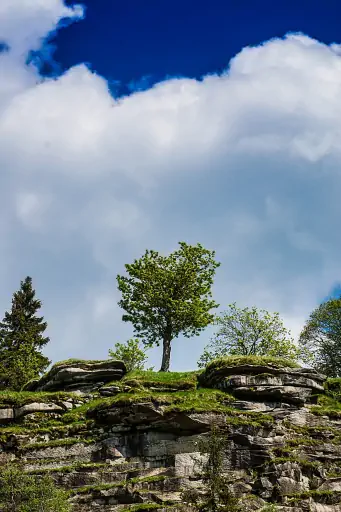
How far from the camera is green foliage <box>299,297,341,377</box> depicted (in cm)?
5709

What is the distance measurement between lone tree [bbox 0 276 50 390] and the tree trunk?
14.2 metres

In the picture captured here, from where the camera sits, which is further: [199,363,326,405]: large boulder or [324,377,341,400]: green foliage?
[324,377,341,400]: green foliage

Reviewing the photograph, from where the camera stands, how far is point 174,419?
32.3m

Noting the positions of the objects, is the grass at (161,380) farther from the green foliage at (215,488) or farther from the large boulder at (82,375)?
the green foliage at (215,488)

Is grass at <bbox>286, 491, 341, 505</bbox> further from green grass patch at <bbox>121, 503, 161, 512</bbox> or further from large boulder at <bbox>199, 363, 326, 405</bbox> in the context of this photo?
large boulder at <bbox>199, 363, 326, 405</bbox>

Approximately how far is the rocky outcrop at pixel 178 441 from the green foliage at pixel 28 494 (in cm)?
194

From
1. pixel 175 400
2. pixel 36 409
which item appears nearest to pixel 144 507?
pixel 175 400

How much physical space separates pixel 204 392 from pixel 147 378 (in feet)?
16.0

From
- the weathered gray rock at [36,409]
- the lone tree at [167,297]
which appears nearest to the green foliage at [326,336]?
the lone tree at [167,297]

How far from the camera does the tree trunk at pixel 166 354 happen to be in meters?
48.7

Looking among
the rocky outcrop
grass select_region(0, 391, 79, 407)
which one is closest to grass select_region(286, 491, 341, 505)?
the rocky outcrop

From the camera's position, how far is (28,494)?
27266 mm

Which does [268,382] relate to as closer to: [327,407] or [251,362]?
[251,362]

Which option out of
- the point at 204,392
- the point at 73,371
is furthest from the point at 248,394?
the point at 73,371
